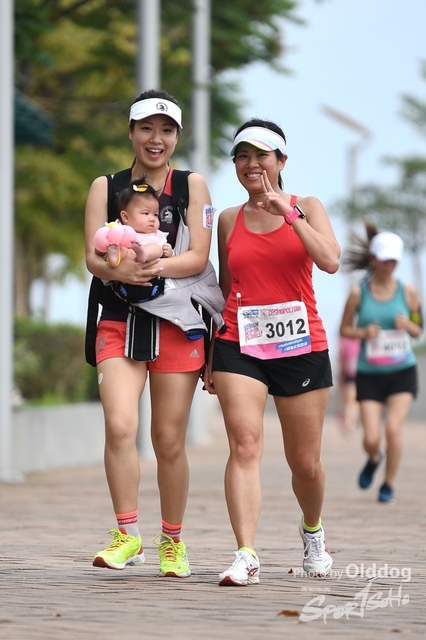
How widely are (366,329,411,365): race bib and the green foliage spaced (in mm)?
5957

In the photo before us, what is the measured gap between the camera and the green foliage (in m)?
16.6

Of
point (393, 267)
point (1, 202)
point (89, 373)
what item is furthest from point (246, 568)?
point (89, 373)

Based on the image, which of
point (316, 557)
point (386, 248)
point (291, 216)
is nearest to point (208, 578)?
point (316, 557)

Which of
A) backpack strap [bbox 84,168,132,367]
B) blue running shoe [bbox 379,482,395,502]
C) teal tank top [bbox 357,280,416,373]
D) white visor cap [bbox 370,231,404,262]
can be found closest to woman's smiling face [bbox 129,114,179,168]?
backpack strap [bbox 84,168,132,367]

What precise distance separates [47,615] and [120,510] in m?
1.16

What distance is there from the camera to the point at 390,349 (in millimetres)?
11258

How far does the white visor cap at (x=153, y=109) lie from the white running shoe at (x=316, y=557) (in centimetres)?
211

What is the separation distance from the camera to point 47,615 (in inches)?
204

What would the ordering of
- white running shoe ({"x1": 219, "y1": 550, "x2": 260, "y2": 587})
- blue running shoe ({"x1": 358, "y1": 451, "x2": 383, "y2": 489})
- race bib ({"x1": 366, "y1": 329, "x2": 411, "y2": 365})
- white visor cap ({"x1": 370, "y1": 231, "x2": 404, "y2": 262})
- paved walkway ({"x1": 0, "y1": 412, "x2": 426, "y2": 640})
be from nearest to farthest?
paved walkway ({"x1": 0, "y1": 412, "x2": 426, "y2": 640}), white running shoe ({"x1": 219, "y1": 550, "x2": 260, "y2": 587}), white visor cap ({"x1": 370, "y1": 231, "x2": 404, "y2": 262}), race bib ({"x1": 366, "y1": 329, "x2": 411, "y2": 365}), blue running shoe ({"x1": 358, "y1": 451, "x2": 383, "y2": 489})

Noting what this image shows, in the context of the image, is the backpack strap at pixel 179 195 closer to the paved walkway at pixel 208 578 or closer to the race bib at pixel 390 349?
the paved walkway at pixel 208 578

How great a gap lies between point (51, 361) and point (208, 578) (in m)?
10.7

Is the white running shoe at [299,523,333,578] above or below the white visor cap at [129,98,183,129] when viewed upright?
below

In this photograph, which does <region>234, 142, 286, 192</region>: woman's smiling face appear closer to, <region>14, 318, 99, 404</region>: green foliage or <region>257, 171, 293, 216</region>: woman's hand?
<region>257, 171, 293, 216</region>: woman's hand

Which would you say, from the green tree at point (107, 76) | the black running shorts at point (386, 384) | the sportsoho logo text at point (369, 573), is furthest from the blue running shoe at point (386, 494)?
the green tree at point (107, 76)
